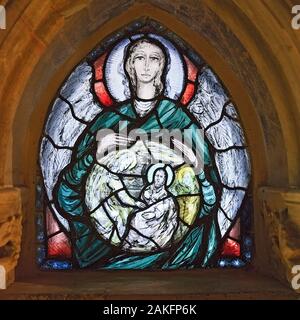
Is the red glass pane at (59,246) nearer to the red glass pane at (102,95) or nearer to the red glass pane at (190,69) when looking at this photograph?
the red glass pane at (102,95)

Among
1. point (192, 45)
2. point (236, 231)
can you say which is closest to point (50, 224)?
point (236, 231)

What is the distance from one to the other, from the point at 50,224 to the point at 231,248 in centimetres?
106

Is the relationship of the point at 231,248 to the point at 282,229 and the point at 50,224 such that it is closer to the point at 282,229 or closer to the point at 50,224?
the point at 282,229

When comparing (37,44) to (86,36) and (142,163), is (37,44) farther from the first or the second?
(142,163)

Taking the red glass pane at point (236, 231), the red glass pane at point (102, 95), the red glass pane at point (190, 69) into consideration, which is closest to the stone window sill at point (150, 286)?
the red glass pane at point (236, 231)

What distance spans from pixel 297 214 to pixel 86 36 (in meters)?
1.54

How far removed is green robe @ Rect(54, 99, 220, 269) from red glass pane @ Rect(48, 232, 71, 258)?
41 mm

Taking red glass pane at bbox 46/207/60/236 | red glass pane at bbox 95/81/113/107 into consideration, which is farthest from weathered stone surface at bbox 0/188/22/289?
red glass pane at bbox 95/81/113/107

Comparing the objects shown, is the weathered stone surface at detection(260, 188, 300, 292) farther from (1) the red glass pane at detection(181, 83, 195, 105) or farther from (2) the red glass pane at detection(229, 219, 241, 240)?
(1) the red glass pane at detection(181, 83, 195, 105)

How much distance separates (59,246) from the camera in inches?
151

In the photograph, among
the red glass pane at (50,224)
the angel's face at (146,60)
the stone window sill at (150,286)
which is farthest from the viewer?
the angel's face at (146,60)

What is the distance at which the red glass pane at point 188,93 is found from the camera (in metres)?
3.95

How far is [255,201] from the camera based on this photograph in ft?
12.6
